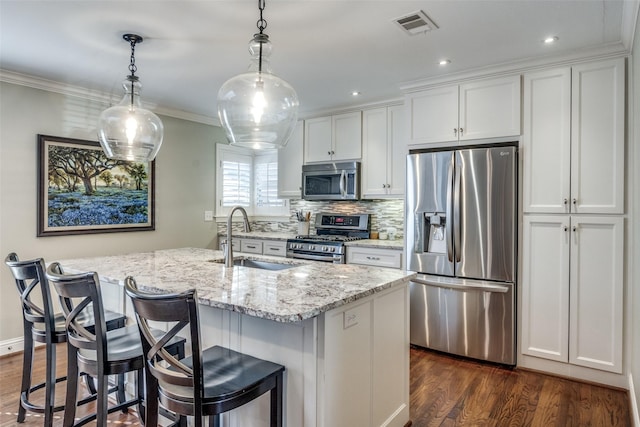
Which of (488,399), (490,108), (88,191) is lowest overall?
(488,399)

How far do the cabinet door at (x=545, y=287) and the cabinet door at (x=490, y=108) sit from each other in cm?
76

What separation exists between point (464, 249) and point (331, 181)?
1.80 metres

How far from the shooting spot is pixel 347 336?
1.71 m

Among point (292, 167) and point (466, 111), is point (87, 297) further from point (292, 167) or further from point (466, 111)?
point (292, 167)

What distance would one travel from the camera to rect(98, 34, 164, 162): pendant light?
8.29ft

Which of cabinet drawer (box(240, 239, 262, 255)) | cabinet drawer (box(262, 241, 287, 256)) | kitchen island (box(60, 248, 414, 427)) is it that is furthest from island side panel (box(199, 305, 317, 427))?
cabinet drawer (box(240, 239, 262, 255))

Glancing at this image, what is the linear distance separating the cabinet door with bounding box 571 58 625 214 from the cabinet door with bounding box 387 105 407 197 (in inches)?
61.7

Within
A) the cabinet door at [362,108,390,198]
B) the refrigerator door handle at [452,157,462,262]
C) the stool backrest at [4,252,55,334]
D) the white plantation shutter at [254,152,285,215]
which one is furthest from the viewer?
the white plantation shutter at [254,152,285,215]

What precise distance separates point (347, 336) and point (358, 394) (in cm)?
31

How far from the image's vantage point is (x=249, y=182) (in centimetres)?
564

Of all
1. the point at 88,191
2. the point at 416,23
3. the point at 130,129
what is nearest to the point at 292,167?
the point at 88,191

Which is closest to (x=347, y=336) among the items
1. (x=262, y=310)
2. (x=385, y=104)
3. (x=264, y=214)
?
(x=262, y=310)

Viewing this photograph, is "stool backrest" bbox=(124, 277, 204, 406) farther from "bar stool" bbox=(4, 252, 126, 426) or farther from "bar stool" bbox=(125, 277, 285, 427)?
"bar stool" bbox=(4, 252, 126, 426)

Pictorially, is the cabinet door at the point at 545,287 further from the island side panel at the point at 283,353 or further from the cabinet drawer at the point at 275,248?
the cabinet drawer at the point at 275,248
